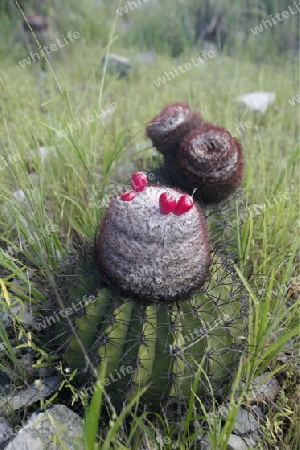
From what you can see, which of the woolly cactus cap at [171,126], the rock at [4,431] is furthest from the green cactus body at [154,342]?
the woolly cactus cap at [171,126]

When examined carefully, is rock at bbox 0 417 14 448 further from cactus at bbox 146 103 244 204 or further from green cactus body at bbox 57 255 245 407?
cactus at bbox 146 103 244 204

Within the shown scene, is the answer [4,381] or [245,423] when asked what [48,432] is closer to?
[4,381]

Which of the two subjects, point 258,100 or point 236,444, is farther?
point 258,100

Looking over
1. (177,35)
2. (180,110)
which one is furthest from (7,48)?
(180,110)

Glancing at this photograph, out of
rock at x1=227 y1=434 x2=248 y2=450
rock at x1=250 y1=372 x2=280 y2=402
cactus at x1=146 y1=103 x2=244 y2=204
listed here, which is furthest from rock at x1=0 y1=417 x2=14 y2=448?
cactus at x1=146 y1=103 x2=244 y2=204

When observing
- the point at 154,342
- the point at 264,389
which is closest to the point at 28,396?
the point at 154,342

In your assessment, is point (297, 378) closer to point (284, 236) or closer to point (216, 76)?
point (284, 236)

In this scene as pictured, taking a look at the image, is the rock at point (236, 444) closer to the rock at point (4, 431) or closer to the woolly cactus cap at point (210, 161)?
the rock at point (4, 431)
